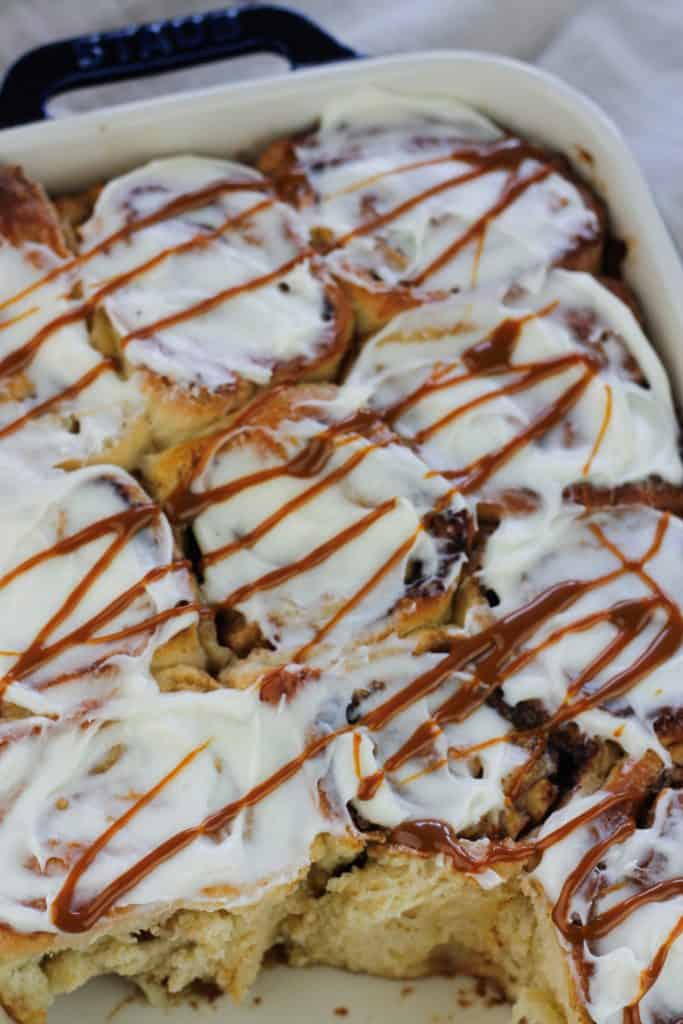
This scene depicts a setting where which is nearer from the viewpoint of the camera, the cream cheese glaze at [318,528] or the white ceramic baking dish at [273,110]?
the cream cheese glaze at [318,528]

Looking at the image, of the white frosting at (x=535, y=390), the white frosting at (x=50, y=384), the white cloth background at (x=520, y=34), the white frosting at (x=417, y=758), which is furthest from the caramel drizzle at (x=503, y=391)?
the white cloth background at (x=520, y=34)

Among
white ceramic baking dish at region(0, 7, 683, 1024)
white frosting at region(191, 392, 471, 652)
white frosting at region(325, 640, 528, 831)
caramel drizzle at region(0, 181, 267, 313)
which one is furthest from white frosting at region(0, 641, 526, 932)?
white ceramic baking dish at region(0, 7, 683, 1024)

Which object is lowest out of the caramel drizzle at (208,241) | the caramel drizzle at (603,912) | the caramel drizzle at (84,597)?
the caramel drizzle at (603,912)

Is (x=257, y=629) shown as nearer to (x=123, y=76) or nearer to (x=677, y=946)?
(x=677, y=946)

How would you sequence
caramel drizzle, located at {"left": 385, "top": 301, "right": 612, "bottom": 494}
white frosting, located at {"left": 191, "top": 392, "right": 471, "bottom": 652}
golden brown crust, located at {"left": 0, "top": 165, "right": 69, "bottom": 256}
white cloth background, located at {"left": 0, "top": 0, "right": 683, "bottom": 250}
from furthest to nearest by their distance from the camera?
white cloth background, located at {"left": 0, "top": 0, "right": 683, "bottom": 250} → golden brown crust, located at {"left": 0, "top": 165, "right": 69, "bottom": 256} → caramel drizzle, located at {"left": 385, "top": 301, "right": 612, "bottom": 494} → white frosting, located at {"left": 191, "top": 392, "right": 471, "bottom": 652}

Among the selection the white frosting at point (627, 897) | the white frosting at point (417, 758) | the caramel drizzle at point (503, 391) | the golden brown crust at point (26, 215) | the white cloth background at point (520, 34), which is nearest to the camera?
the white frosting at point (627, 897)

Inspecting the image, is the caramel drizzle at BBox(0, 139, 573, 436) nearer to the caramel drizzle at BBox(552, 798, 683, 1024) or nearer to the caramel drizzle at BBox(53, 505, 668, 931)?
the caramel drizzle at BBox(53, 505, 668, 931)

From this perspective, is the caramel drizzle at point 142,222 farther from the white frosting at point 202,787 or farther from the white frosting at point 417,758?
the white frosting at point 417,758
